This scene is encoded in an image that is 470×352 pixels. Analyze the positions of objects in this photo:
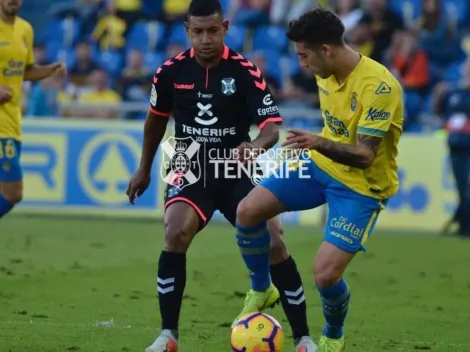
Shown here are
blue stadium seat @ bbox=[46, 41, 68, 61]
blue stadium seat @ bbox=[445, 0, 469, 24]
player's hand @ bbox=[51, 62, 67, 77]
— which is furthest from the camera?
blue stadium seat @ bbox=[46, 41, 68, 61]

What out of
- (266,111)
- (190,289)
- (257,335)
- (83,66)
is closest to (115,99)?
(83,66)

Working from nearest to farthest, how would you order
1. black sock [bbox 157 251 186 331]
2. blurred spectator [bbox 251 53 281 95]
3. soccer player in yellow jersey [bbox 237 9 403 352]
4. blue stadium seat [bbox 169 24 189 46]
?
soccer player in yellow jersey [bbox 237 9 403 352]
black sock [bbox 157 251 186 331]
blurred spectator [bbox 251 53 281 95]
blue stadium seat [bbox 169 24 189 46]

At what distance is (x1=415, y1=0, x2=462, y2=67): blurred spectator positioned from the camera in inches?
762

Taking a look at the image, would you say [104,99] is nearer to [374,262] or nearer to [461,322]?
[374,262]

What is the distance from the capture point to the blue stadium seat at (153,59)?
67.7 feet

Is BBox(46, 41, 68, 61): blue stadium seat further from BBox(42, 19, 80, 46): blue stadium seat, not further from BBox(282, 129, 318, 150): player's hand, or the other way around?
BBox(282, 129, 318, 150): player's hand

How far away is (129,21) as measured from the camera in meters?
21.5

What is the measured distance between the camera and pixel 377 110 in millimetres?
6711

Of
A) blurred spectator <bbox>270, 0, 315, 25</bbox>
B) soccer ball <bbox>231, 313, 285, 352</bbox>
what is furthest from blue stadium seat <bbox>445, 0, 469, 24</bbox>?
soccer ball <bbox>231, 313, 285, 352</bbox>

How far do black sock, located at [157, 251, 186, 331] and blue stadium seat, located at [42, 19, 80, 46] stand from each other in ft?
50.5

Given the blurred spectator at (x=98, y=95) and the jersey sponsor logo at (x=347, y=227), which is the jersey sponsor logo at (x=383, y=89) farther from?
the blurred spectator at (x=98, y=95)

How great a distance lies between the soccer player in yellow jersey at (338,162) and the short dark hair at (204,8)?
74cm

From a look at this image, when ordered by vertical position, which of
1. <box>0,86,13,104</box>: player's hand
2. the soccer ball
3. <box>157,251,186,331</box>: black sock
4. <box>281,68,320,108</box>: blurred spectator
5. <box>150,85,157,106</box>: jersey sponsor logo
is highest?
<box>150,85,157,106</box>: jersey sponsor logo

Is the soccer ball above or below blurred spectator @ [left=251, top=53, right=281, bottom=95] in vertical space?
below
